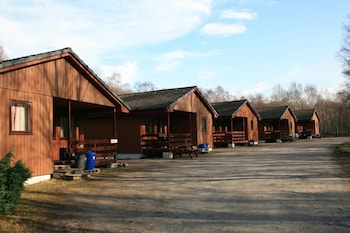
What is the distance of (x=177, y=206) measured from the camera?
880 cm

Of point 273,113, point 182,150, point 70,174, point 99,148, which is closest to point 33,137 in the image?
point 70,174

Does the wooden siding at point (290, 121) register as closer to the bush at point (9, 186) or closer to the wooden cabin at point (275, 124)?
the wooden cabin at point (275, 124)

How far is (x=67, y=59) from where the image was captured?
14812 mm

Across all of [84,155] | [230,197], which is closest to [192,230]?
[230,197]

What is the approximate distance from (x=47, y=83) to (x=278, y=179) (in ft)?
29.5

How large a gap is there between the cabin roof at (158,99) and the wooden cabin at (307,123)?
3188 centimetres

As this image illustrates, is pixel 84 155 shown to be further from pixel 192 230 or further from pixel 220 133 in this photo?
pixel 220 133

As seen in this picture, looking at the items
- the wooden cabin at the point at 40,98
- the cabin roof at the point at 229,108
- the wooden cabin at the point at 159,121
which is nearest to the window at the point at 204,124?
the wooden cabin at the point at 159,121

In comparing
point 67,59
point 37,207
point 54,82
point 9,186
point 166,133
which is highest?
point 67,59

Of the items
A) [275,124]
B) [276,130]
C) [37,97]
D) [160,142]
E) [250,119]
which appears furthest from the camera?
[275,124]

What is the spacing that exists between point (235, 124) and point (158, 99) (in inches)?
664

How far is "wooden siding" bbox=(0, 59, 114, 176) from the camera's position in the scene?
1166cm

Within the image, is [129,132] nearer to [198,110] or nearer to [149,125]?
[149,125]

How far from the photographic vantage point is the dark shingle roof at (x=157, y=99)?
901 inches
